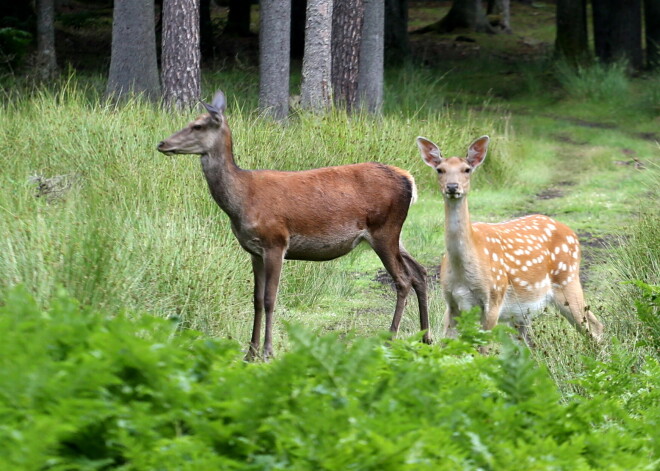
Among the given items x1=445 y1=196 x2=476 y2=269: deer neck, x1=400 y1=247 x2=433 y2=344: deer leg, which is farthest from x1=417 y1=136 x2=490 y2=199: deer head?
x1=400 y1=247 x2=433 y2=344: deer leg

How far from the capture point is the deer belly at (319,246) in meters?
7.68

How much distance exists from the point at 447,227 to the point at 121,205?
285 centimetres

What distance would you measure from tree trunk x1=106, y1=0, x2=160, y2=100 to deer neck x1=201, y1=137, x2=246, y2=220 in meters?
9.74

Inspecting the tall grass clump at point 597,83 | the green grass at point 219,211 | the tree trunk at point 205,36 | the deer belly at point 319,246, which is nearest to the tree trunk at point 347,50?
the green grass at point 219,211

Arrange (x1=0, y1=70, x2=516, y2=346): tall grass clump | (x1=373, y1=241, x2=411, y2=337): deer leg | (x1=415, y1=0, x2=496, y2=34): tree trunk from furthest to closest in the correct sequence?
(x1=415, y1=0, x2=496, y2=34): tree trunk → (x1=373, y1=241, x2=411, y2=337): deer leg → (x1=0, y1=70, x2=516, y2=346): tall grass clump

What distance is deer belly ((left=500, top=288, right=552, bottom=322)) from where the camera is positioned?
7660mm

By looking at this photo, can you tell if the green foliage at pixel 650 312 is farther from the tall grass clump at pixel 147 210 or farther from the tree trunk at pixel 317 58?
Answer: the tree trunk at pixel 317 58

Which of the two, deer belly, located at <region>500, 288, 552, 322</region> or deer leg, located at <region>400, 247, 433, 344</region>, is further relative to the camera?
deer leg, located at <region>400, 247, 433, 344</region>

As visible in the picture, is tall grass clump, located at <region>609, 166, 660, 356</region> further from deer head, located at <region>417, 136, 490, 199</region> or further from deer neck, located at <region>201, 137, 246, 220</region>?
deer neck, located at <region>201, 137, 246, 220</region>

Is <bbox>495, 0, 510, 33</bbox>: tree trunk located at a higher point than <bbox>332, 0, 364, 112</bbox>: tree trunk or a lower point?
lower

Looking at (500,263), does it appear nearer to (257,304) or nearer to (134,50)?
(257,304)

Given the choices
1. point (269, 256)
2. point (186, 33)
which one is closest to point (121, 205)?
point (269, 256)

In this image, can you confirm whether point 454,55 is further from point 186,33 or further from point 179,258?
point 179,258

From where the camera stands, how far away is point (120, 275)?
6.81m
